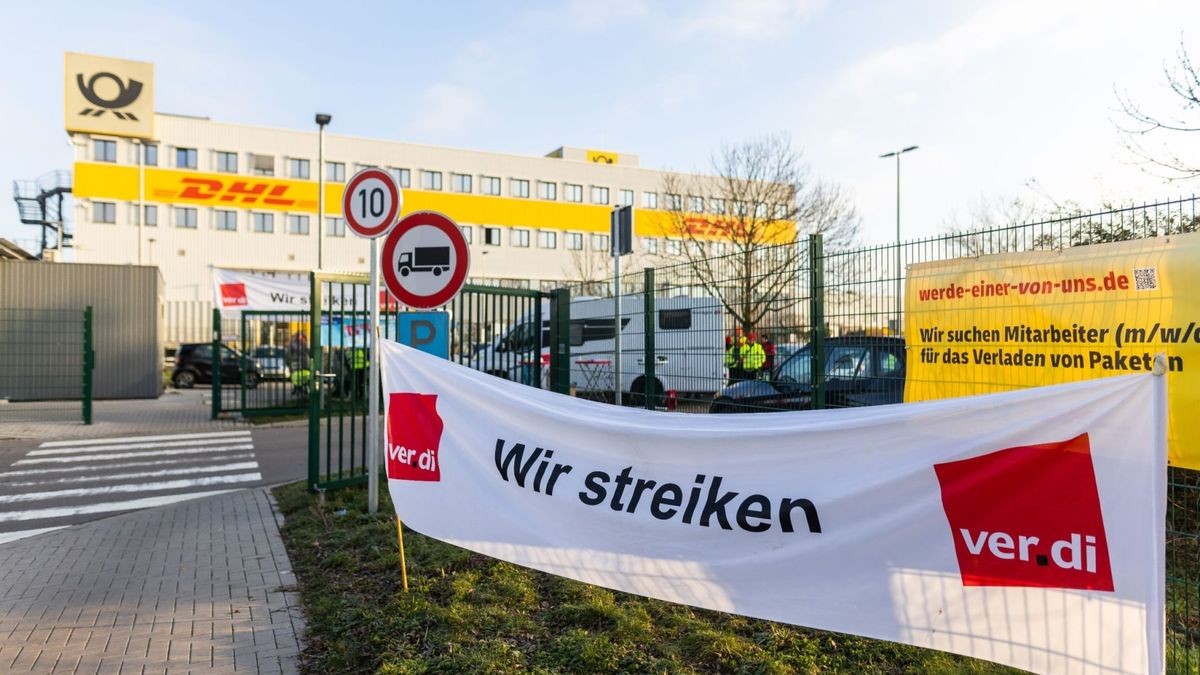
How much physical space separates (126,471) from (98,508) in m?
2.45

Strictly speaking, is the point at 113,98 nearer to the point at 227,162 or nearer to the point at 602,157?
the point at 227,162

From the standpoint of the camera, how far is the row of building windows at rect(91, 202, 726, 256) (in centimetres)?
4575

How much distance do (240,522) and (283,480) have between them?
2580 mm

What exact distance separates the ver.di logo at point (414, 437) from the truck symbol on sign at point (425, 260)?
1.45 metres

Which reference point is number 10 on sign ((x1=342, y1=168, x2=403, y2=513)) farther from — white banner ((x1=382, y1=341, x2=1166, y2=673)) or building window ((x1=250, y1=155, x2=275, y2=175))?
building window ((x1=250, y1=155, x2=275, y2=175))

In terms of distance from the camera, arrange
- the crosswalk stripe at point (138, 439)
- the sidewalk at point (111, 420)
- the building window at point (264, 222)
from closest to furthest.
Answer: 1. the crosswalk stripe at point (138, 439)
2. the sidewalk at point (111, 420)
3. the building window at point (264, 222)

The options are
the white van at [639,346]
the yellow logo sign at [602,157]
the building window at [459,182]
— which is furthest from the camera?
the yellow logo sign at [602,157]

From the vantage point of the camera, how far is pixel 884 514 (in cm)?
306

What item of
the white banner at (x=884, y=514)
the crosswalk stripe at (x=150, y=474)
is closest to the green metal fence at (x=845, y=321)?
the white banner at (x=884, y=514)

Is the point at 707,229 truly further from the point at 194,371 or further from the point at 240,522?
the point at 240,522

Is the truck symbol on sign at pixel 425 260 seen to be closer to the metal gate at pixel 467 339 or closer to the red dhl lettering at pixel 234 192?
the metal gate at pixel 467 339

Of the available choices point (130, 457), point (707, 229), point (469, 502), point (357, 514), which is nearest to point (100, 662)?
point (469, 502)

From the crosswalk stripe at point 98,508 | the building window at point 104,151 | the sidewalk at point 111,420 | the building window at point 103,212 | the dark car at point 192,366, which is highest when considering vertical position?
the building window at point 104,151

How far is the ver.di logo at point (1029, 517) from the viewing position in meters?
2.65
